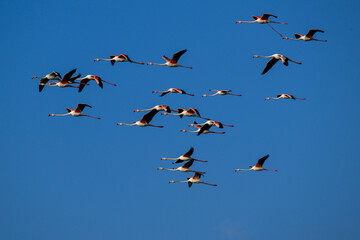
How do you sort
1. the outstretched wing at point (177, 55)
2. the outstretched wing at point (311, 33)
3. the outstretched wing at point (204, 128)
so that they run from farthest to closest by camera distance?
the outstretched wing at point (311, 33) → the outstretched wing at point (177, 55) → the outstretched wing at point (204, 128)

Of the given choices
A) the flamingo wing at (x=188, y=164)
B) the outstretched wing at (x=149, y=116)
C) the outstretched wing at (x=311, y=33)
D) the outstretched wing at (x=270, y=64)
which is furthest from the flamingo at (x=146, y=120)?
the outstretched wing at (x=311, y=33)

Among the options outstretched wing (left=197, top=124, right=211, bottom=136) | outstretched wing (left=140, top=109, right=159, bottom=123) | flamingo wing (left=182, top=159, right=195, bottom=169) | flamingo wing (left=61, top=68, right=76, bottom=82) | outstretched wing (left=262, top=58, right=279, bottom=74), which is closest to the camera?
outstretched wing (left=140, top=109, right=159, bottom=123)

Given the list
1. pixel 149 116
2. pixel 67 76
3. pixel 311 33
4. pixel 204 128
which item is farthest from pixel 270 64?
pixel 67 76

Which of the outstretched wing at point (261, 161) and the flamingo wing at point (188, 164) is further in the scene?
the outstretched wing at point (261, 161)

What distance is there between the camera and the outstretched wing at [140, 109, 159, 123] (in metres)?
41.6

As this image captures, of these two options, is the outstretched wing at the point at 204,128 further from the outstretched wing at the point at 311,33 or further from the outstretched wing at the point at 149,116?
the outstretched wing at the point at 311,33

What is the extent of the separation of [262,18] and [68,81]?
1353 centimetres

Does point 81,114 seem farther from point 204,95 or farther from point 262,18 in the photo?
point 262,18

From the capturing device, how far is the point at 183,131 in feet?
157

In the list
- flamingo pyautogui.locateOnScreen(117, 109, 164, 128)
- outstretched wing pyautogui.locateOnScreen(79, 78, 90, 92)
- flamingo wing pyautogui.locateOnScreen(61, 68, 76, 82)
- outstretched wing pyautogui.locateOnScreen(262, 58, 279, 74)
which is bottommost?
flamingo pyautogui.locateOnScreen(117, 109, 164, 128)

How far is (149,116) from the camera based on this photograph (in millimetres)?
42469

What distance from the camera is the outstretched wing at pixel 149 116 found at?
4159cm

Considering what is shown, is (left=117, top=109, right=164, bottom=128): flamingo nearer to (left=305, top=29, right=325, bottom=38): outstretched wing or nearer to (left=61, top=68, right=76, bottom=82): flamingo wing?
(left=61, top=68, right=76, bottom=82): flamingo wing

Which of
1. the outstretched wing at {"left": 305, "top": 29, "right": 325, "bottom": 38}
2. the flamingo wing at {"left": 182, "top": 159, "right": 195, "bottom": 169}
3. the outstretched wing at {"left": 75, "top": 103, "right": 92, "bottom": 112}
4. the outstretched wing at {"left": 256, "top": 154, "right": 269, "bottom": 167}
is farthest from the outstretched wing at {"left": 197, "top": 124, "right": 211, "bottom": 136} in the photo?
the outstretched wing at {"left": 305, "top": 29, "right": 325, "bottom": 38}
